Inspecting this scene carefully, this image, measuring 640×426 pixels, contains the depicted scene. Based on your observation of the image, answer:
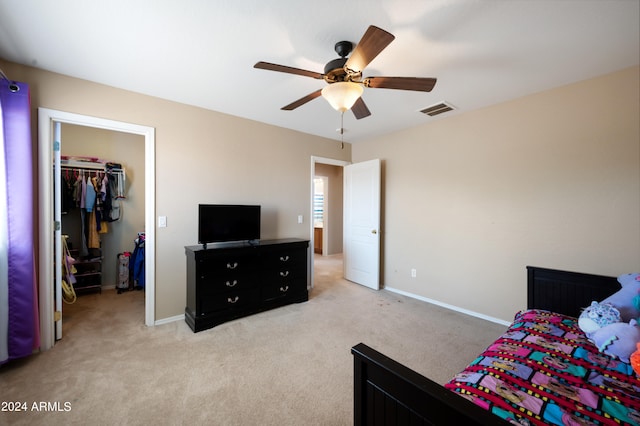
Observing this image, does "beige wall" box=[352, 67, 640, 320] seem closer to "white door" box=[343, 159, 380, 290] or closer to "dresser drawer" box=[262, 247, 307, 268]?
"white door" box=[343, 159, 380, 290]

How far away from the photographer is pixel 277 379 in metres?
1.96

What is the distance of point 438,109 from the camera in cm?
309

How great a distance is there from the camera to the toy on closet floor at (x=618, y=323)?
1.36 metres

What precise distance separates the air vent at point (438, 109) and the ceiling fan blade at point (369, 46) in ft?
5.81

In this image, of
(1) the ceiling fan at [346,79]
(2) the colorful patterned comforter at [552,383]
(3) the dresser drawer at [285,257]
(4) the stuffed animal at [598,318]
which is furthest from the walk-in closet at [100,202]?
(4) the stuffed animal at [598,318]

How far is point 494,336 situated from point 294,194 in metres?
3.02

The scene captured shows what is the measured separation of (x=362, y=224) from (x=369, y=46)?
10.3 feet

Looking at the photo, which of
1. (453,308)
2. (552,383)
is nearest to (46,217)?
(552,383)

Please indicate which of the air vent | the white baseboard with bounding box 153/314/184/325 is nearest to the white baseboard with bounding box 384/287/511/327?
the air vent

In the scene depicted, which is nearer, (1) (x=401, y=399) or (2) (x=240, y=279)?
(1) (x=401, y=399)

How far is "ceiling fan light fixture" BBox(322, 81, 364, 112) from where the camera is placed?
1.69m

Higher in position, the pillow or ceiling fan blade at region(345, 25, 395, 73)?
ceiling fan blade at region(345, 25, 395, 73)

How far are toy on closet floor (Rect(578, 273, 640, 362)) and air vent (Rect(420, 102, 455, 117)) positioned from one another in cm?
221

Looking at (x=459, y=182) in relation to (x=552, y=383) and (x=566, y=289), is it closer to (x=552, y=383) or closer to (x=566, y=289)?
(x=566, y=289)
